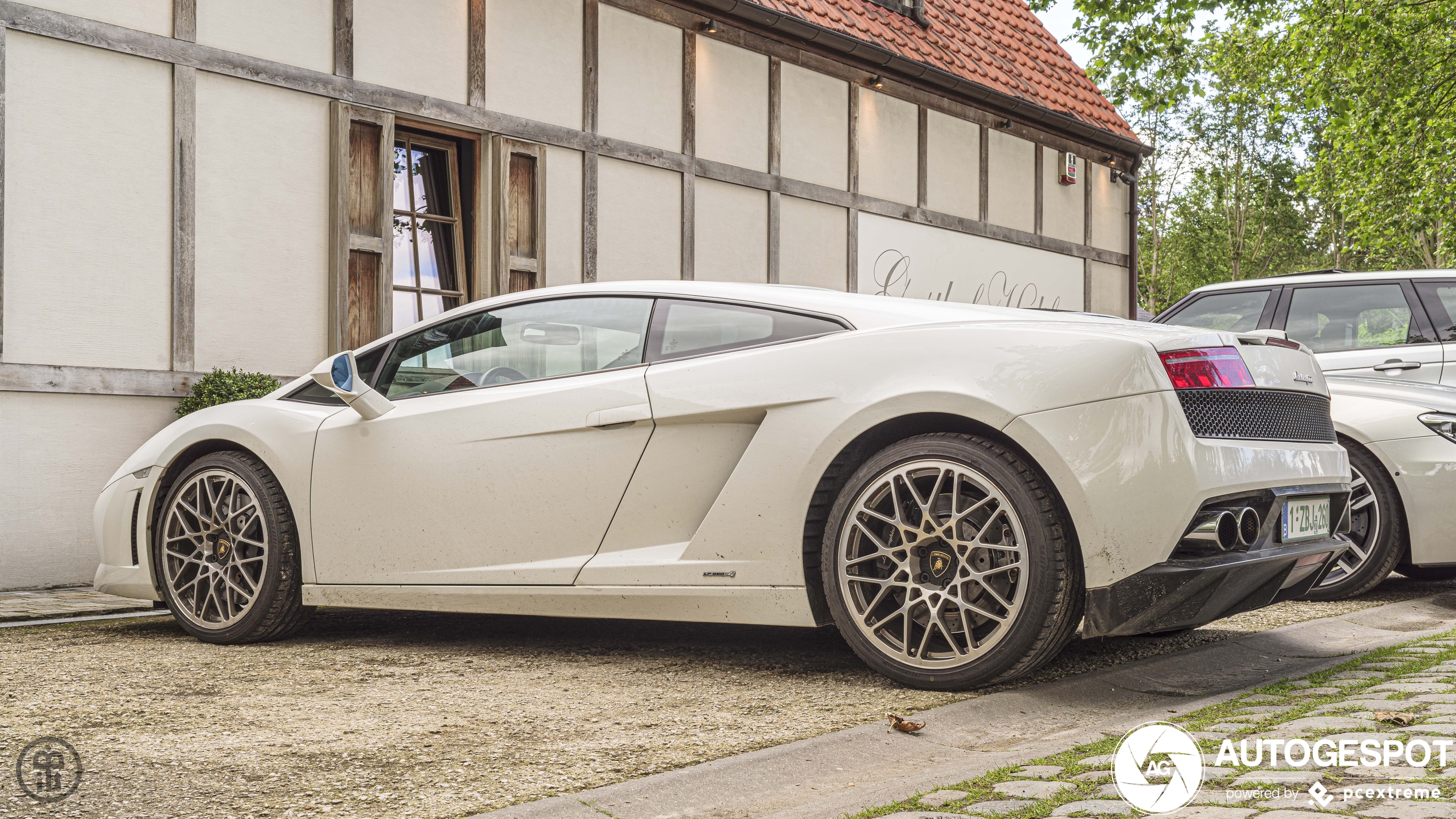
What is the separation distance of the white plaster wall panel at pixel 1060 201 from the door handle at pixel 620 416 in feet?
43.3

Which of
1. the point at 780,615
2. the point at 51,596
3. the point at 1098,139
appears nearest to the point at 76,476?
the point at 51,596

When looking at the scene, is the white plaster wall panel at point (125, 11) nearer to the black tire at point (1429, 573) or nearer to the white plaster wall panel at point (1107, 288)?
the black tire at point (1429, 573)

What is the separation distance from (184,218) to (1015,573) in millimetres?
6239

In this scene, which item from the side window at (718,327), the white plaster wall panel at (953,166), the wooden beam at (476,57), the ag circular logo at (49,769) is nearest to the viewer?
the ag circular logo at (49,769)

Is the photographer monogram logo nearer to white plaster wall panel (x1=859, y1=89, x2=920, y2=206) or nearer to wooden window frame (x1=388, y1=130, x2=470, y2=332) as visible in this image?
wooden window frame (x1=388, y1=130, x2=470, y2=332)

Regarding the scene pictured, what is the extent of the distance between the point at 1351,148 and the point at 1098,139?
6.85 meters

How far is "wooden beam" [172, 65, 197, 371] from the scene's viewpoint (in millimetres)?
7695

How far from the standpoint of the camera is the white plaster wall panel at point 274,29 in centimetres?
790

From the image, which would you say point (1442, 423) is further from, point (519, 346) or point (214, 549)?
point (214, 549)

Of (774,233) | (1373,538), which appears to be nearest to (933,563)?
(1373,538)

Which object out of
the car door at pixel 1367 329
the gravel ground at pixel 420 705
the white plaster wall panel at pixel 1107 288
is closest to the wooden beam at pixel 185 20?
the gravel ground at pixel 420 705

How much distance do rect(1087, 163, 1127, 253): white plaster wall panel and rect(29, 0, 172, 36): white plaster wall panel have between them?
13.0 m

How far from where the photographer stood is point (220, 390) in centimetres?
763

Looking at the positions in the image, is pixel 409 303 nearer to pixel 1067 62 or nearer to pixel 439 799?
pixel 439 799
